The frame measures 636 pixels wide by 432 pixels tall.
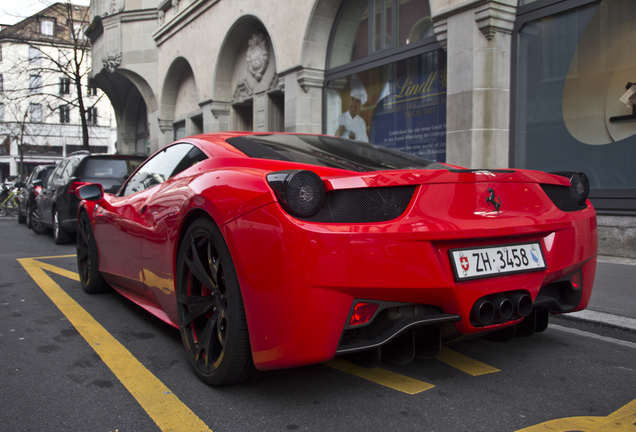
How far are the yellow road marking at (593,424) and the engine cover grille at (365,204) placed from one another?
0.98 meters

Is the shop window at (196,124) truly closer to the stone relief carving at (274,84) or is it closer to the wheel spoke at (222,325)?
the stone relief carving at (274,84)

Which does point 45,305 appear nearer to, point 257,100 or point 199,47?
point 257,100

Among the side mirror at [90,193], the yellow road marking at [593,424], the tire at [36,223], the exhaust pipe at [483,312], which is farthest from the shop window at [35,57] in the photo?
the yellow road marking at [593,424]

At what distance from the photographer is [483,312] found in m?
2.33

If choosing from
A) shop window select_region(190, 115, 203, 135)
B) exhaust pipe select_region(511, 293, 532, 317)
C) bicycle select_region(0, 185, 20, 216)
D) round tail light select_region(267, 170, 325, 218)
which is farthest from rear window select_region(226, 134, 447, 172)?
shop window select_region(190, 115, 203, 135)

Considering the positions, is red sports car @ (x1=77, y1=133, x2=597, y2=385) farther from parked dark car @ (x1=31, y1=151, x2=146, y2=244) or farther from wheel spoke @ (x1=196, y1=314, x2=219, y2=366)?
parked dark car @ (x1=31, y1=151, x2=146, y2=244)

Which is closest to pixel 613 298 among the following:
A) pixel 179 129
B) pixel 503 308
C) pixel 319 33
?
pixel 503 308

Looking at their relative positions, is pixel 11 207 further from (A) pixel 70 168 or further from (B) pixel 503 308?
(B) pixel 503 308

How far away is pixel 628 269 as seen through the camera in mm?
5812

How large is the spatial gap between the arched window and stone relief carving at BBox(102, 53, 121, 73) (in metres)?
12.8

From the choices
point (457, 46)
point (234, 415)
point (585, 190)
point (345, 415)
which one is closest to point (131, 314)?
point (234, 415)

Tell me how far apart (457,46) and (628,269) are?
396 cm

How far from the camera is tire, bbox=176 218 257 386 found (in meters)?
2.40

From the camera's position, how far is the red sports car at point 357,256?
6.98 feet
